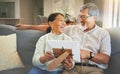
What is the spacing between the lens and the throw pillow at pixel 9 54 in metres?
2.25

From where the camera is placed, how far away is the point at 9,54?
2.28 m

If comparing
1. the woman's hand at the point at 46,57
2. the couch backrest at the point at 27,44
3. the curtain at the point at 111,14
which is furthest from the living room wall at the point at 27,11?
the woman's hand at the point at 46,57

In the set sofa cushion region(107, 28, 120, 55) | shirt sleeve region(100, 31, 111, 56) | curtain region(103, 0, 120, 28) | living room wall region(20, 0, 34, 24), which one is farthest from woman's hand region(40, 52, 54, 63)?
living room wall region(20, 0, 34, 24)

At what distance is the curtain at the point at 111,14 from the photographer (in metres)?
4.18

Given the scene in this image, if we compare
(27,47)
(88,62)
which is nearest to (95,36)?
(88,62)

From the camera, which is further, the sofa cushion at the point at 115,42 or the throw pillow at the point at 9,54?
the throw pillow at the point at 9,54

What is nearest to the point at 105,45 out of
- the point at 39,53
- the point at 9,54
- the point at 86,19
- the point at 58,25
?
the point at 86,19

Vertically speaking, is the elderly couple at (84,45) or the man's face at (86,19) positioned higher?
the man's face at (86,19)

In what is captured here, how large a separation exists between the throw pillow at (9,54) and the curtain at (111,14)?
2483 mm

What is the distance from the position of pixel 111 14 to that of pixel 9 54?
2.77m

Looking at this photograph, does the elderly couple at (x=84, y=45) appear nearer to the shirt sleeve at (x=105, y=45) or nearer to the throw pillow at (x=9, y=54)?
the shirt sleeve at (x=105, y=45)

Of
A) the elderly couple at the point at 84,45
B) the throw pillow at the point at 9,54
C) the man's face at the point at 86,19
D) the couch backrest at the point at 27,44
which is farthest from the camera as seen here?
the couch backrest at the point at 27,44

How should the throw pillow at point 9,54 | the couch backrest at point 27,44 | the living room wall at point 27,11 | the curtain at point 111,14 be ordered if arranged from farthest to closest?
1. the living room wall at point 27,11
2. the curtain at point 111,14
3. the couch backrest at point 27,44
4. the throw pillow at point 9,54

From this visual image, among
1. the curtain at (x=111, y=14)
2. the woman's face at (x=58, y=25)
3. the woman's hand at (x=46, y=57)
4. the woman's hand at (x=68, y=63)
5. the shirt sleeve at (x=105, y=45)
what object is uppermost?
the curtain at (x=111, y=14)
